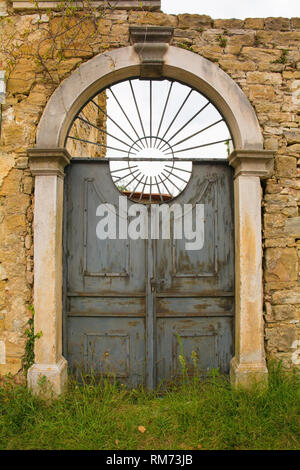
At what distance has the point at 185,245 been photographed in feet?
10.8

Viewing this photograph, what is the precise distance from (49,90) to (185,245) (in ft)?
6.96

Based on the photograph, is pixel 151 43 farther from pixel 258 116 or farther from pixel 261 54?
pixel 258 116

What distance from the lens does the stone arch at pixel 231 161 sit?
2949 mm

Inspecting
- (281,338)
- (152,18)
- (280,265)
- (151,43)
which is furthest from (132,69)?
(281,338)

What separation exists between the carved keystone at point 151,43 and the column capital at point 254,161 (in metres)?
1.23

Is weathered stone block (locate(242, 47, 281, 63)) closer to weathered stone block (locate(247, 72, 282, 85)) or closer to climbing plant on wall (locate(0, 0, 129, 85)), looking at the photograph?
weathered stone block (locate(247, 72, 282, 85))

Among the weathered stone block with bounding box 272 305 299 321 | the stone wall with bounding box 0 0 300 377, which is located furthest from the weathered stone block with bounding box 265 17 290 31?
the weathered stone block with bounding box 272 305 299 321

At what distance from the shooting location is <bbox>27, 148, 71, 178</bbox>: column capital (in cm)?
294

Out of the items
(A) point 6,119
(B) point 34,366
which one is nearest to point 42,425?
(B) point 34,366

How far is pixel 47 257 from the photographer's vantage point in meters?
2.96

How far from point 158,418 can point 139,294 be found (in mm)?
1139

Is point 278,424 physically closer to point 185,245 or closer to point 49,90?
point 185,245

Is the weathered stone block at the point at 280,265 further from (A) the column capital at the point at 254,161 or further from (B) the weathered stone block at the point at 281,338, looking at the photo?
(A) the column capital at the point at 254,161

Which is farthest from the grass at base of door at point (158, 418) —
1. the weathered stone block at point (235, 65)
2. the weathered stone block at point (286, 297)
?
the weathered stone block at point (235, 65)
